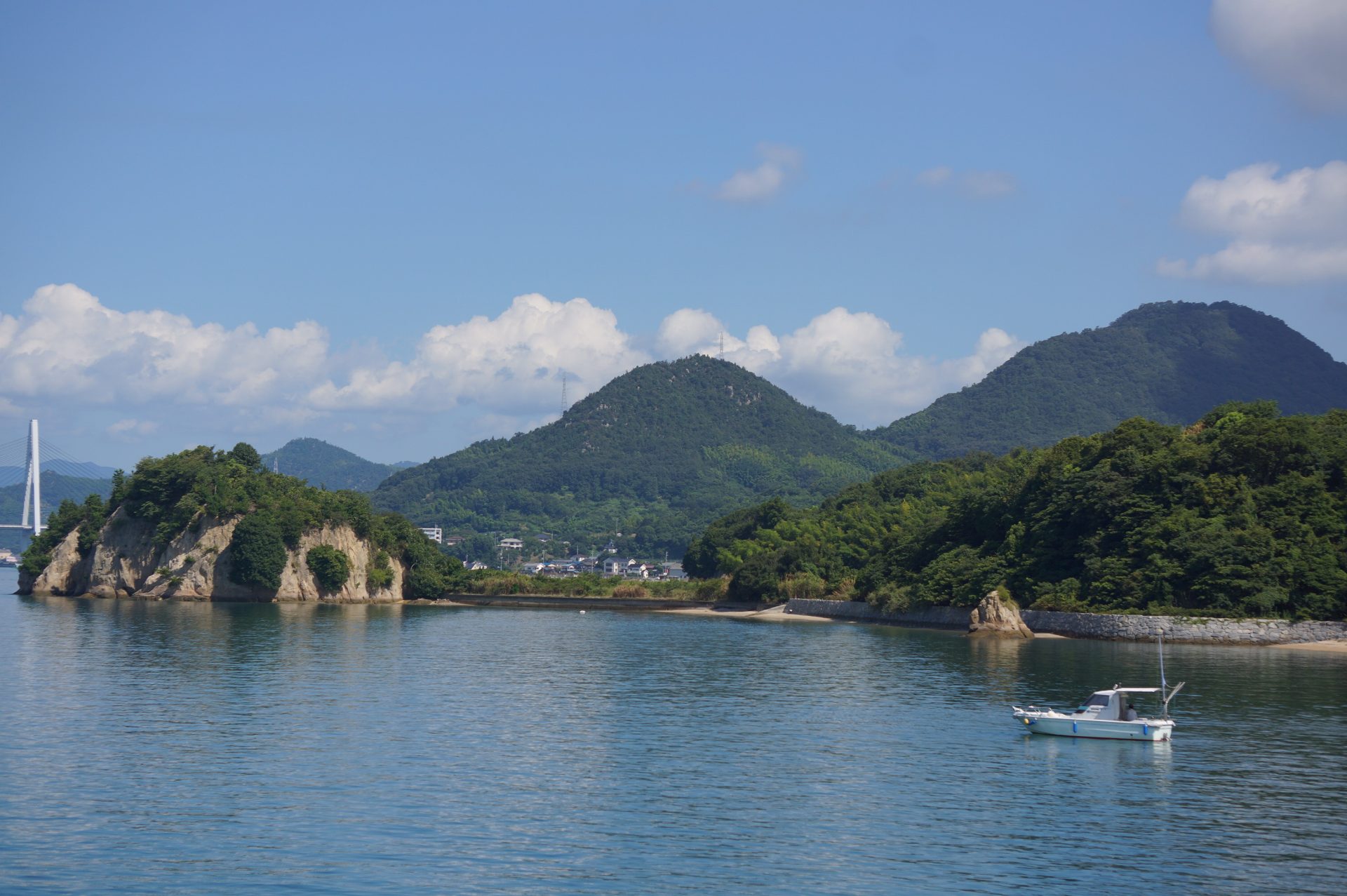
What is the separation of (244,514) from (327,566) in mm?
9398

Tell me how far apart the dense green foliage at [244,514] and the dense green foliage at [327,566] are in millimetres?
2164

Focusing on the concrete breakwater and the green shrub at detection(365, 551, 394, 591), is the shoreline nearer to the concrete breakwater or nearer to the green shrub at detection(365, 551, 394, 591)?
the concrete breakwater

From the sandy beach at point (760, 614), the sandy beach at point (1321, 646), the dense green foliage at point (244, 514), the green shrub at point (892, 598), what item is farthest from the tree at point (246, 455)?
the sandy beach at point (1321, 646)

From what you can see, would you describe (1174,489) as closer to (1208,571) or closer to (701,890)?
(1208,571)

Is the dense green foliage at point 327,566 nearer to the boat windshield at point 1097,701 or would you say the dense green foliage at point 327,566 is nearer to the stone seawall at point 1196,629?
the stone seawall at point 1196,629

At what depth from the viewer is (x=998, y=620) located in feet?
273

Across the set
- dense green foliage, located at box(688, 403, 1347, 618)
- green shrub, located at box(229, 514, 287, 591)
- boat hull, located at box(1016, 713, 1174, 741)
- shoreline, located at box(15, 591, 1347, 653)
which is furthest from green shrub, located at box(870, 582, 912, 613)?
boat hull, located at box(1016, 713, 1174, 741)

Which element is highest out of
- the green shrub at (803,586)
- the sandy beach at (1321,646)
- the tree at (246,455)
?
the tree at (246,455)

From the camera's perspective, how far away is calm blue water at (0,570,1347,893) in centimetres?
2400

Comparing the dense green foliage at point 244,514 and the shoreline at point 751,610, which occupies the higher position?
the dense green foliage at point 244,514

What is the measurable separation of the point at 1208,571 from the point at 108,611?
8100cm

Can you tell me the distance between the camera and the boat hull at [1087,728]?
3881cm

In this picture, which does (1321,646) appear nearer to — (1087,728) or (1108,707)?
(1108,707)

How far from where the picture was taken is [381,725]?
40.4m
